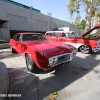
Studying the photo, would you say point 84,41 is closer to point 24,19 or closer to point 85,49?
point 85,49

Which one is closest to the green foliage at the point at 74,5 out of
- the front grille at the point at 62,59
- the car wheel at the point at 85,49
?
the car wheel at the point at 85,49

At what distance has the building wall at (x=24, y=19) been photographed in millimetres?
13758

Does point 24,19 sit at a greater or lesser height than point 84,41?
greater

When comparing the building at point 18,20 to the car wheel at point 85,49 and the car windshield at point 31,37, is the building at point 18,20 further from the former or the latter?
the car wheel at point 85,49

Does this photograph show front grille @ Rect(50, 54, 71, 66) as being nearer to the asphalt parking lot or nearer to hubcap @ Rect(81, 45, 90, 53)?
the asphalt parking lot

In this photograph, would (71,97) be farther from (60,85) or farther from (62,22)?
(62,22)

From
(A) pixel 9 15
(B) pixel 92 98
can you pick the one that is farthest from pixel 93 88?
(A) pixel 9 15

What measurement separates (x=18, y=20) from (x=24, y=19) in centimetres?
133

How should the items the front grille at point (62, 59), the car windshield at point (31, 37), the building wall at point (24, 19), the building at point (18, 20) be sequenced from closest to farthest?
the front grille at point (62, 59) → the car windshield at point (31, 37) → the building at point (18, 20) → the building wall at point (24, 19)

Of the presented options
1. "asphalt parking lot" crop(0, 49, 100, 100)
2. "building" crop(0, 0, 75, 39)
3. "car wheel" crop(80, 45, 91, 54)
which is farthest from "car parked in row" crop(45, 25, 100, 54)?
"building" crop(0, 0, 75, 39)

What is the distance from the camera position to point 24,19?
1636cm

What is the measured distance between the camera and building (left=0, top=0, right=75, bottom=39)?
1175cm

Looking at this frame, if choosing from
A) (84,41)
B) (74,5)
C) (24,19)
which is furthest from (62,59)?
(24,19)

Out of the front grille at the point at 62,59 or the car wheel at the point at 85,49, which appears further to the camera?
the car wheel at the point at 85,49
